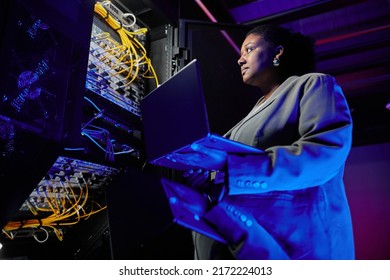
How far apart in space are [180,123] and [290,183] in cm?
31

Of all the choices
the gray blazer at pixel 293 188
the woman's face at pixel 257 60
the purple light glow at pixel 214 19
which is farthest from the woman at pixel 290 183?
the purple light glow at pixel 214 19

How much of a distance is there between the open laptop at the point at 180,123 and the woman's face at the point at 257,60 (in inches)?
22.3

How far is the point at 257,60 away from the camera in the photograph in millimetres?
1358

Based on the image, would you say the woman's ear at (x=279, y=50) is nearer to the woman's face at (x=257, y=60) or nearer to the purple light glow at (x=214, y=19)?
the woman's face at (x=257, y=60)

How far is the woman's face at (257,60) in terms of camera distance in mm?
1354

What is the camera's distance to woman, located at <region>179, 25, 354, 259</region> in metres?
0.75

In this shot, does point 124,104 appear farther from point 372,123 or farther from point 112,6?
point 372,123

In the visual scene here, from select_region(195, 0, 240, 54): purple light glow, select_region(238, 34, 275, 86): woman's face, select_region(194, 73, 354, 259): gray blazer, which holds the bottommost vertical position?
select_region(194, 73, 354, 259): gray blazer

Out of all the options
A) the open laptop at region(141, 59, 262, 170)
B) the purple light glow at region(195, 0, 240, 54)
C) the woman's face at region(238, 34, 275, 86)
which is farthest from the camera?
the purple light glow at region(195, 0, 240, 54)

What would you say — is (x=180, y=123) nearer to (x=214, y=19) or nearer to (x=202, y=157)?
(x=202, y=157)

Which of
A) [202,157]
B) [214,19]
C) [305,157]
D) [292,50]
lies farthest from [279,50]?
[214,19]

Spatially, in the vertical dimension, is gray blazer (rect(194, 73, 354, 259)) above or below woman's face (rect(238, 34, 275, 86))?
below

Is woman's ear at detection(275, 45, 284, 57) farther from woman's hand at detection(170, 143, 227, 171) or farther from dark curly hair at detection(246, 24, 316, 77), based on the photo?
woman's hand at detection(170, 143, 227, 171)

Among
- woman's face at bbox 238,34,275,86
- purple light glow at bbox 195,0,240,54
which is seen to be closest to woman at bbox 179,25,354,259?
woman's face at bbox 238,34,275,86
